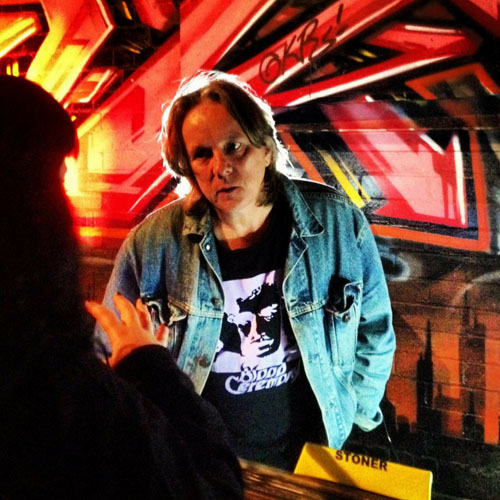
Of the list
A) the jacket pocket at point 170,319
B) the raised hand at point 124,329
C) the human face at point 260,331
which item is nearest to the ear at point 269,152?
the human face at point 260,331

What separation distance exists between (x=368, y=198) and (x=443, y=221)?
0.35 metres

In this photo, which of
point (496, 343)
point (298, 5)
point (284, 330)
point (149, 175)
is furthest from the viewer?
point (149, 175)

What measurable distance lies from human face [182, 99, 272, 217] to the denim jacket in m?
0.14

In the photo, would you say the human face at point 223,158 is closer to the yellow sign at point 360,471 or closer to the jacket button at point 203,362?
the jacket button at point 203,362

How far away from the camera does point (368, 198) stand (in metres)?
2.23

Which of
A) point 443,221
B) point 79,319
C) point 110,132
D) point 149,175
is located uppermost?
point 110,132

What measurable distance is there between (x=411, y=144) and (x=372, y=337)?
88 cm

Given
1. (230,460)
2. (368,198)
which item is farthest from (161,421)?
(368,198)

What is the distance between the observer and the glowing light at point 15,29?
9.32 ft

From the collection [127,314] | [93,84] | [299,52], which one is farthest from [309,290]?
[93,84]

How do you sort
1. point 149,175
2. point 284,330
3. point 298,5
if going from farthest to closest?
point 149,175, point 298,5, point 284,330

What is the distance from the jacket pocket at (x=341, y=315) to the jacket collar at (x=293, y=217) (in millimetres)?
245

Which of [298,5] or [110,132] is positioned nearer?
[298,5]

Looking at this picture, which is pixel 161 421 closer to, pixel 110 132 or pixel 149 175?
pixel 149 175
